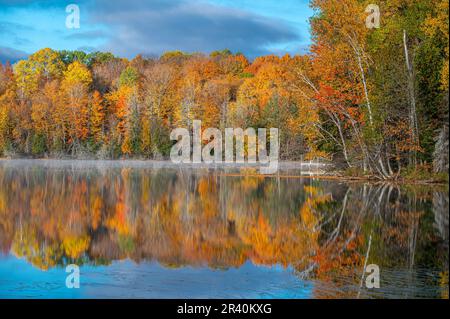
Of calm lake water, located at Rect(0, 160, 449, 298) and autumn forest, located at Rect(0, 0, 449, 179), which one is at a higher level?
autumn forest, located at Rect(0, 0, 449, 179)

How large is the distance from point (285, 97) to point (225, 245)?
49277mm

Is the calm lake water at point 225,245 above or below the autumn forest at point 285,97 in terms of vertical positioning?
below

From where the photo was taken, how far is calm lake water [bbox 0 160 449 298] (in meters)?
8.91

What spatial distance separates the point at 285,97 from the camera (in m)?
61.0

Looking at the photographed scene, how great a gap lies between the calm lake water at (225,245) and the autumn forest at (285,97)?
688 cm

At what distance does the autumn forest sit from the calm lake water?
688 centimetres

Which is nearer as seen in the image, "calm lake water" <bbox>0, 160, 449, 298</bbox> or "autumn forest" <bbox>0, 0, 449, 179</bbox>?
"calm lake water" <bbox>0, 160, 449, 298</bbox>

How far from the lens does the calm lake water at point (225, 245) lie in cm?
891

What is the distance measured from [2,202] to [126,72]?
2420 inches

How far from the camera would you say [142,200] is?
2117 cm

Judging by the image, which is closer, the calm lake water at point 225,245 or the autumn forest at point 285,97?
the calm lake water at point 225,245

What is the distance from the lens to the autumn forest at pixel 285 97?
2808cm
